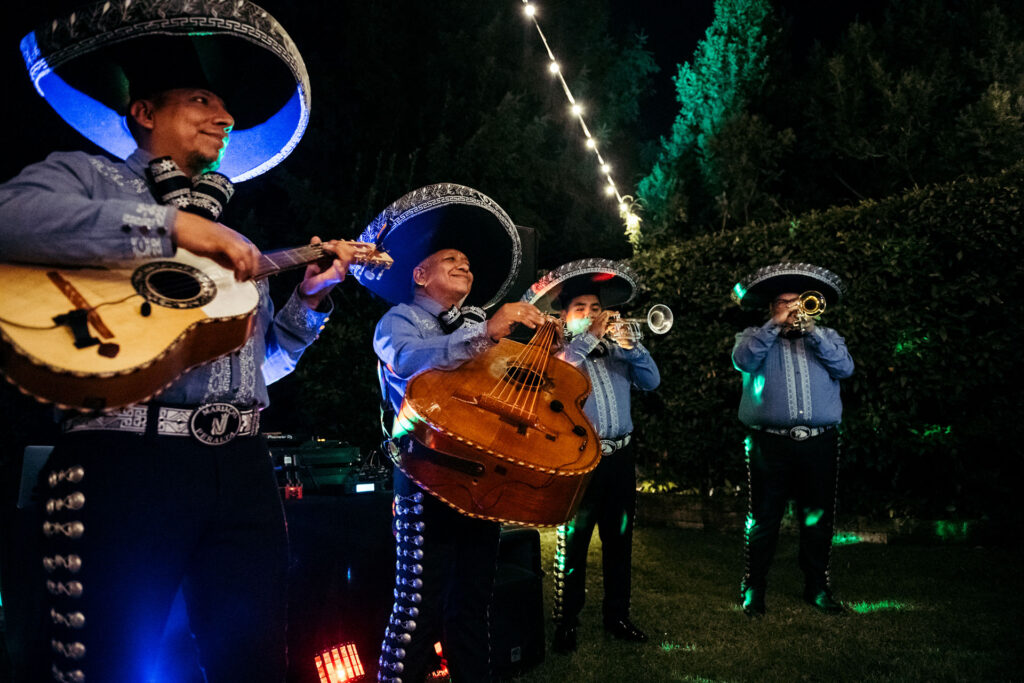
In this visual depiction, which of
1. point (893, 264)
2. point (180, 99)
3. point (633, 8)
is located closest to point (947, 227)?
point (893, 264)

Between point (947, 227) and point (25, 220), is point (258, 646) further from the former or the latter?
point (947, 227)

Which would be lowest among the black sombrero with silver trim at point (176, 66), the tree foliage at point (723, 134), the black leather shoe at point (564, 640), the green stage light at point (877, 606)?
the black leather shoe at point (564, 640)

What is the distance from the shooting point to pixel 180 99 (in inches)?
73.2

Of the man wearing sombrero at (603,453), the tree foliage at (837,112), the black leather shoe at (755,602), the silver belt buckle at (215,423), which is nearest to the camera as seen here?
the silver belt buckle at (215,423)

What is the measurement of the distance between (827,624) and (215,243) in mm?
4506

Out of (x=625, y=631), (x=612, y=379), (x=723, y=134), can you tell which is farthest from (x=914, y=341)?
(x=723, y=134)

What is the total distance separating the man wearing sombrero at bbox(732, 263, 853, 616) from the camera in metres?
4.68

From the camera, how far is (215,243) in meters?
1.62

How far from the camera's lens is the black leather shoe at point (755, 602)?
459cm

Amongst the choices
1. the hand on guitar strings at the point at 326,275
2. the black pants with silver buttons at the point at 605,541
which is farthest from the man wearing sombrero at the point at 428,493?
the black pants with silver buttons at the point at 605,541

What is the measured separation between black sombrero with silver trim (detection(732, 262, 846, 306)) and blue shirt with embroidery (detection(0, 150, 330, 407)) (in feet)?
13.1

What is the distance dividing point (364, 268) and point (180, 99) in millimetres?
1192

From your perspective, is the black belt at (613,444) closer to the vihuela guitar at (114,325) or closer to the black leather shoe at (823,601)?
the black leather shoe at (823,601)

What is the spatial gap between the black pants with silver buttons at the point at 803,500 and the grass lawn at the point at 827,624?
0.34 m
